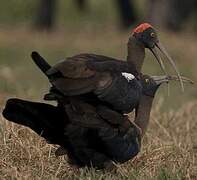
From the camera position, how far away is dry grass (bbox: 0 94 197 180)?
6.86m

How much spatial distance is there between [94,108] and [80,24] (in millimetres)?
22567

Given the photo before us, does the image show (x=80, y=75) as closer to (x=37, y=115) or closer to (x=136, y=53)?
(x=37, y=115)

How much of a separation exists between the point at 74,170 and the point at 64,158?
0.49 metres

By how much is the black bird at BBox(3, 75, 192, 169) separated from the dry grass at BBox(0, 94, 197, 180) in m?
0.14

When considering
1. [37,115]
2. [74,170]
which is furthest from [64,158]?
[37,115]

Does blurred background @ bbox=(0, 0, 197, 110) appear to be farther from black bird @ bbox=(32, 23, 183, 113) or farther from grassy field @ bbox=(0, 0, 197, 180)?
black bird @ bbox=(32, 23, 183, 113)

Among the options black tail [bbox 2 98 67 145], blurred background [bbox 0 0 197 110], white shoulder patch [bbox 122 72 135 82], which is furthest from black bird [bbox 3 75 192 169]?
blurred background [bbox 0 0 197 110]

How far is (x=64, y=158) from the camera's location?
294 inches

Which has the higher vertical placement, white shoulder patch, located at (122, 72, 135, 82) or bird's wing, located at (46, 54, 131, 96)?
bird's wing, located at (46, 54, 131, 96)

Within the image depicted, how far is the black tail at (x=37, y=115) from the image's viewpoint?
6723mm

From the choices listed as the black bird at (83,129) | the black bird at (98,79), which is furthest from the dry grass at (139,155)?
the black bird at (98,79)

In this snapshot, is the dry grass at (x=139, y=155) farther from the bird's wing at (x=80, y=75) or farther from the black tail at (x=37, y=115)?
→ the bird's wing at (x=80, y=75)

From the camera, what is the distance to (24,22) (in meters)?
28.8

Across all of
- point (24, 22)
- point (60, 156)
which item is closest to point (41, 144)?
point (60, 156)
